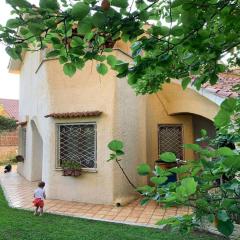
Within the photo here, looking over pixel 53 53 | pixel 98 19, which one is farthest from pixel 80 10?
pixel 53 53

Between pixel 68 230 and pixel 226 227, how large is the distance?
672cm

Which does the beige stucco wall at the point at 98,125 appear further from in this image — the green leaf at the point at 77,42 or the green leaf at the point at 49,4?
the green leaf at the point at 49,4

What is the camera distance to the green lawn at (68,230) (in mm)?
6836

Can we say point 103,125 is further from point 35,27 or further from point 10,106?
point 10,106

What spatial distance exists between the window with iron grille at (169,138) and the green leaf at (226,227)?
34.8ft

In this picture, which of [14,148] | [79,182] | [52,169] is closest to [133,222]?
[79,182]

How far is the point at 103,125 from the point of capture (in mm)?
10320

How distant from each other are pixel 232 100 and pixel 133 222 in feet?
23.8

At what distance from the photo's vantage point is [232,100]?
137 centimetres

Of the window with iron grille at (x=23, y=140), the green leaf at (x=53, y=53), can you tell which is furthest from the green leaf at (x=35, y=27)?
the window with iron grille at (x=23, y=140)

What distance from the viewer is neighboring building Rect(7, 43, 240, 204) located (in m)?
10.3

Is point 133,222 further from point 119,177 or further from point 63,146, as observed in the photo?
point 63,146

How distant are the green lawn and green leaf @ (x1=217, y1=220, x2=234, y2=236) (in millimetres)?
5531

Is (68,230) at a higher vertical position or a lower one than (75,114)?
lower
